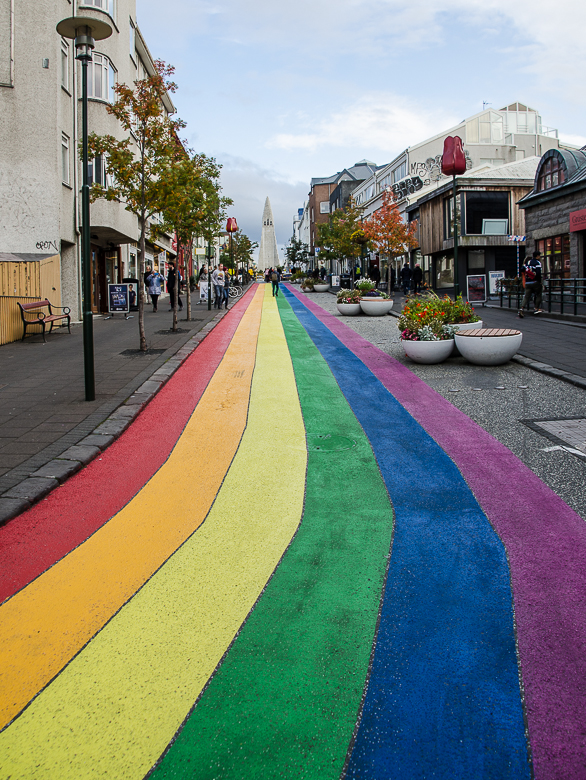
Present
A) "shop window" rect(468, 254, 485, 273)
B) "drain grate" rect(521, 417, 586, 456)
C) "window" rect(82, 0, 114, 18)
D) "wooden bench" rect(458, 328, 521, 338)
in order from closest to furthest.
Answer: "drain grate" rect(521, 417, 586, 456)
"wooden bench" rect(458, 328, 521, 338)
"window" rect(82, 0, 114, 18)
"shop window" rect(468, 254, 485, 273)

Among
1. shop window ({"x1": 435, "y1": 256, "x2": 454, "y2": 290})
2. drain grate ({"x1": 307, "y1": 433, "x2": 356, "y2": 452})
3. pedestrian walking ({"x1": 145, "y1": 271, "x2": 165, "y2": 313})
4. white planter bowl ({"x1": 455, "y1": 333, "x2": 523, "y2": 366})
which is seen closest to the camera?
drain grate ({"x1": 307, "y1": 433, "x2": 356, "y2": 452})

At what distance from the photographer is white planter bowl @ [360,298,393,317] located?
2011cm

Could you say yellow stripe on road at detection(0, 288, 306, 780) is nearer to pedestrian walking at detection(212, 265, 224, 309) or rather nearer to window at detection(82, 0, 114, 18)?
pedestrian walking at detection(212, 265, 224, 309)

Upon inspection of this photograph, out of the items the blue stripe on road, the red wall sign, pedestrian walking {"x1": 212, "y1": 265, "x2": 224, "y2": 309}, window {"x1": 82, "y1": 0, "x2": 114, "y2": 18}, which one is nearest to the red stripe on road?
the blue stripe on road

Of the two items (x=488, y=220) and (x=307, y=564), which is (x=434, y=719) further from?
(x=488, y=220)

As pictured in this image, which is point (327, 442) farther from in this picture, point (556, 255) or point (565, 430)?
point (556, 255)

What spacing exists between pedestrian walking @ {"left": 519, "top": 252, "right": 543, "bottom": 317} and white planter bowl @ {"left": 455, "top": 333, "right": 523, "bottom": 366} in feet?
27.7

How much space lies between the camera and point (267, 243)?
446 feet

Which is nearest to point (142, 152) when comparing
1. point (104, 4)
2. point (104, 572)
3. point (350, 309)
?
point (350, 309)

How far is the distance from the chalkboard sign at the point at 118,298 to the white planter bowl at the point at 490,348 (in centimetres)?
1610

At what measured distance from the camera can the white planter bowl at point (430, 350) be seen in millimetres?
11031

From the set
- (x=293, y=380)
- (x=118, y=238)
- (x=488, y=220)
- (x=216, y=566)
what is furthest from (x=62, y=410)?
(x=488, y=220)

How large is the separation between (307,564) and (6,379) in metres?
7.96

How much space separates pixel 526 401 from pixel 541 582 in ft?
16.2
